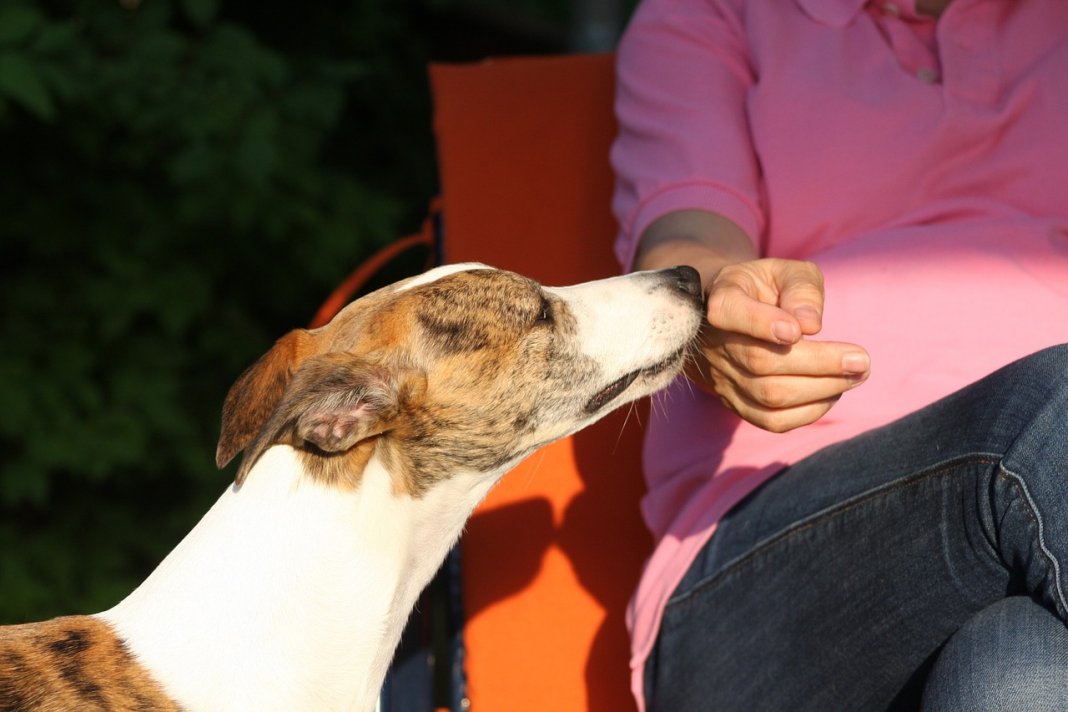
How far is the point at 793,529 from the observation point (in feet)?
5.00

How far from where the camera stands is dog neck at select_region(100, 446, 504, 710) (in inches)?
57.7

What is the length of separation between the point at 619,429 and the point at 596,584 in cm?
30

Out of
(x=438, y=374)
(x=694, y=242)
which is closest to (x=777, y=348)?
(x=694, y=242)

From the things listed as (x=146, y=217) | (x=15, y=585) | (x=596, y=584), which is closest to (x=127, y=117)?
(x=146, y=217)

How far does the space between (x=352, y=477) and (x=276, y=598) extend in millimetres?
180

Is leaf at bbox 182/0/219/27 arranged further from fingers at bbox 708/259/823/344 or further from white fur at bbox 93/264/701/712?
fingers at bbox 708/259/823/344

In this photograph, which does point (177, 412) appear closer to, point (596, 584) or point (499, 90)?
point (499, 90)

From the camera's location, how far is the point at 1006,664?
1.25m

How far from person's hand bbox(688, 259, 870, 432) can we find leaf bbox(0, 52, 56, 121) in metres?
1.48

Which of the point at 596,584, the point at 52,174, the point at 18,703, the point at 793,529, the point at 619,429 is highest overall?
the point at 52,174

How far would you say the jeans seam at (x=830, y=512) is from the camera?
1351 mm

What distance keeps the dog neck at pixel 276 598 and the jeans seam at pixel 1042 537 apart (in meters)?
0.78

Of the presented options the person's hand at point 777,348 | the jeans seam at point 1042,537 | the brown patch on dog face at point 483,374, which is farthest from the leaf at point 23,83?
the jeans seam at point 1042,537

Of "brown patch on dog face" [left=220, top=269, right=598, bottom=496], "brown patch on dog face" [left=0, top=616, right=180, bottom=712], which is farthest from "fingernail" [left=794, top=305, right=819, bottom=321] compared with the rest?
"brown patch on dog face" [left=0, top=616, right=180, bottom=712]
